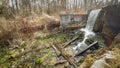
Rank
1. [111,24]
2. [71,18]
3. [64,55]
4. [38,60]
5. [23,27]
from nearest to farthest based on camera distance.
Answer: [38,60], [64,55], [111,24], [23,27], [71,18]

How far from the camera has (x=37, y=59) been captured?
9.98 meters

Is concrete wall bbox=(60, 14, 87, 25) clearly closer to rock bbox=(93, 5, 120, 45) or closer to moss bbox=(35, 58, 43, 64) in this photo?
rock bbox=(93, 5, 120, 45)

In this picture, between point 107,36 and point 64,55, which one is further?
point 107,36

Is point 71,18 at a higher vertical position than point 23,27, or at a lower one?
higher

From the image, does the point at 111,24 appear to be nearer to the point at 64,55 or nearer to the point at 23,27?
the point at 64,55

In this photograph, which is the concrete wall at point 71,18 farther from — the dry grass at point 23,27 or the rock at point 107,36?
the rock at point 107,36

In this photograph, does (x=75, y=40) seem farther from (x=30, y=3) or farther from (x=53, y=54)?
(x=30, y=3)

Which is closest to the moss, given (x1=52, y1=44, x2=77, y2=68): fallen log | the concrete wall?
(x1=52, y1=44, x2=77, y2=68): fallen log

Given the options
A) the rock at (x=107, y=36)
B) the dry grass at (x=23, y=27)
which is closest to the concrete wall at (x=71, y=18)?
the dry grass at (x=23, y=27)

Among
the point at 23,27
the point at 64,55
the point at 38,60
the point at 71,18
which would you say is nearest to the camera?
the point at 38,60

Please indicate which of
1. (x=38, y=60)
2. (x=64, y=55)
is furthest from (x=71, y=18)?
(x=38, y=60)

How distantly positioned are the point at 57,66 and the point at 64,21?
11.2 metres

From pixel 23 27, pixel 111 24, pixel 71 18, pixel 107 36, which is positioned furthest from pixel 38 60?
pixel 71 18

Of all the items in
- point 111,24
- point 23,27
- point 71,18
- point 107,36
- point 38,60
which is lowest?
point 38,60
